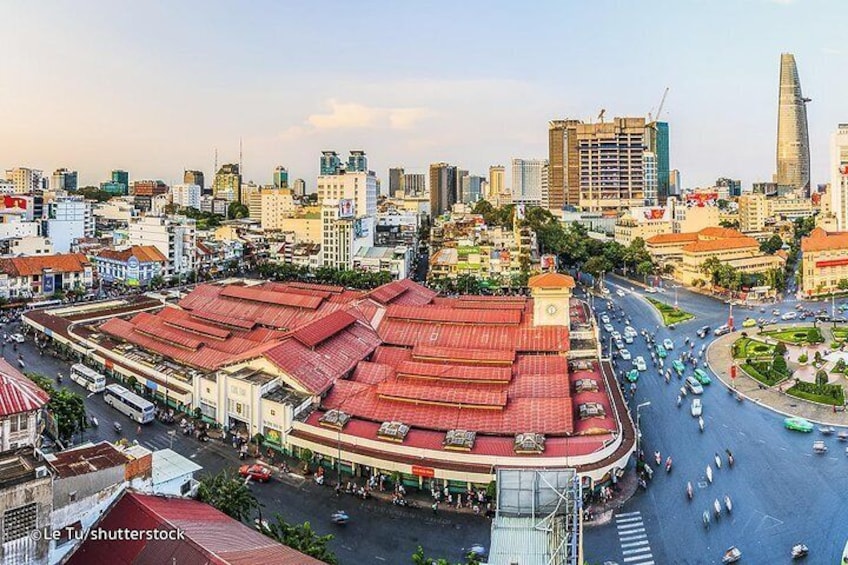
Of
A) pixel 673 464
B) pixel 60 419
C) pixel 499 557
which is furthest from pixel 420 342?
pixel 499 557

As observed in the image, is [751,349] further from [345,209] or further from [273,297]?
[345,209]

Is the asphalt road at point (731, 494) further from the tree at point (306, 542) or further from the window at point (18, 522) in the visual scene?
the window at point (18, 522)

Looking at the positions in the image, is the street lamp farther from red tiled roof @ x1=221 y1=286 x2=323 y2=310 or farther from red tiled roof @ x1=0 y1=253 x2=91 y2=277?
red tiled roof @ x1=0 y1=253 x2=91 y2=277

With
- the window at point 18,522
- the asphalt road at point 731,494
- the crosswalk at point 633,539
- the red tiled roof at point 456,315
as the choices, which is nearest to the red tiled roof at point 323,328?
the red tiled roof at point 456,315

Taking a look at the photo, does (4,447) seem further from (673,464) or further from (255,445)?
(673,464)

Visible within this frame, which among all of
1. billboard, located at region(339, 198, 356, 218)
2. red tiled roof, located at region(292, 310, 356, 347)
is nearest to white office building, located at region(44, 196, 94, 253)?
billboard, located at region(339, 198, 356, 218)

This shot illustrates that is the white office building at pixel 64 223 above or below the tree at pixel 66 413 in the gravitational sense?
above
